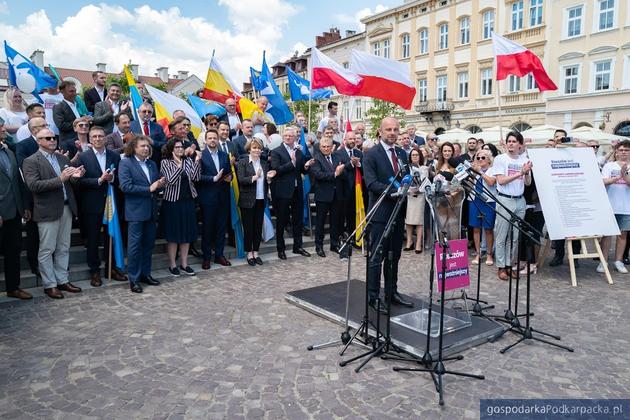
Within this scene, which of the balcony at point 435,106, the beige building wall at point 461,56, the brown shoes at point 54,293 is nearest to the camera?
the brown shoes at point 54,293

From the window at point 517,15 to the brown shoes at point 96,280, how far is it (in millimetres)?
33757

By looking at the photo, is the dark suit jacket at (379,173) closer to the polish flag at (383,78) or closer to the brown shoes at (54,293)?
the polish flag at (383,78)

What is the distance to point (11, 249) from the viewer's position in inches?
239

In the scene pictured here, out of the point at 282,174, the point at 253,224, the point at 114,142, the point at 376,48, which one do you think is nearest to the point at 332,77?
the point at 282,174

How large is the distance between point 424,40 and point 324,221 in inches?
1382

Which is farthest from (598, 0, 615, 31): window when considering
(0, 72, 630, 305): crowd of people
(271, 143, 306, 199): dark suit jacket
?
(271, 143, 306, 199): dark suit jacket

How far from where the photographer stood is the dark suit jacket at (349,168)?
9.13 meters

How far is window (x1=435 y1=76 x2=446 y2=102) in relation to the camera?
38.2m

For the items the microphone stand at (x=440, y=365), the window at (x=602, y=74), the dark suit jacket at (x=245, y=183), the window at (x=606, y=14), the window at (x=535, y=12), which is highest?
the window at (x=535, y=12)

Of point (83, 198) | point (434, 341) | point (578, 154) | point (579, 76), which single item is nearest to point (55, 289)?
point (83, 198)

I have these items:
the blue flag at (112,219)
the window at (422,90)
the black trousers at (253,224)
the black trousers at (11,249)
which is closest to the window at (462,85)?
the window at (422,90)

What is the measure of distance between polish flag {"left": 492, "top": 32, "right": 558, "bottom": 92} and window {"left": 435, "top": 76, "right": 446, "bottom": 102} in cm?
2998

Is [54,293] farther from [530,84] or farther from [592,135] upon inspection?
[530,84]

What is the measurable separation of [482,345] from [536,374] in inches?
28.7
